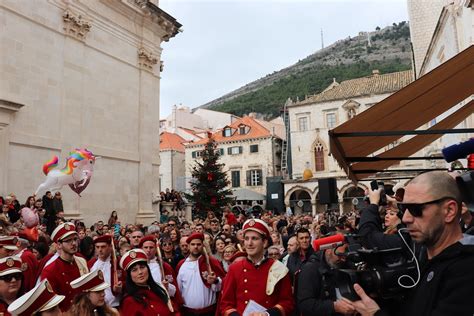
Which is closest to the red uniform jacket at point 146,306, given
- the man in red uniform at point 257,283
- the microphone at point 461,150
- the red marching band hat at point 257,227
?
the man in red uniform at point 257,283

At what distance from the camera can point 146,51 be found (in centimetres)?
2122

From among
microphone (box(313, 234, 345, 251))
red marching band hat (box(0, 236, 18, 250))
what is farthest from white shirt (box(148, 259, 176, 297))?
microphone (box(313, 234, 345, 251))

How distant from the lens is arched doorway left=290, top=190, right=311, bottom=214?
47.3 metres

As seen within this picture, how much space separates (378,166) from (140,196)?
14696mm

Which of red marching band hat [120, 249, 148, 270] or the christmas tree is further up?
the christmas tree

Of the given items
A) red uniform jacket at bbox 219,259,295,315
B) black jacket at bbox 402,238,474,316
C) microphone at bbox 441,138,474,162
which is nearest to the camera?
black jacket at bbox 402,238,474,316

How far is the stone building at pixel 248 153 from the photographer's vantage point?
167ft

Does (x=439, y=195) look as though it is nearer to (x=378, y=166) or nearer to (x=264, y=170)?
(x=378, y=166)

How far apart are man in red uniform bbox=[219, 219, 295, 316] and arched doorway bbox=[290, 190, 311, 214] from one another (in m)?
43.0

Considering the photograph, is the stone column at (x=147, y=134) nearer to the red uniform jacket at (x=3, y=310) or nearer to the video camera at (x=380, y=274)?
the red uniform jacket at (x=3, y=310)

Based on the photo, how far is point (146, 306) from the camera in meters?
4.66

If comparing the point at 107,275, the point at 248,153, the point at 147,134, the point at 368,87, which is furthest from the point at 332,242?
the point at 248,153

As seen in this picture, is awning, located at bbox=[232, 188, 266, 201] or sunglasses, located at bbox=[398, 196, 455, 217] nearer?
sunglasses, located at bbox=[398, 196, 455, 217]

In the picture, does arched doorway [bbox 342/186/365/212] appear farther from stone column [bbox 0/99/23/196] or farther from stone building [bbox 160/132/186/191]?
stone column [bbox 0/99/23/196]
